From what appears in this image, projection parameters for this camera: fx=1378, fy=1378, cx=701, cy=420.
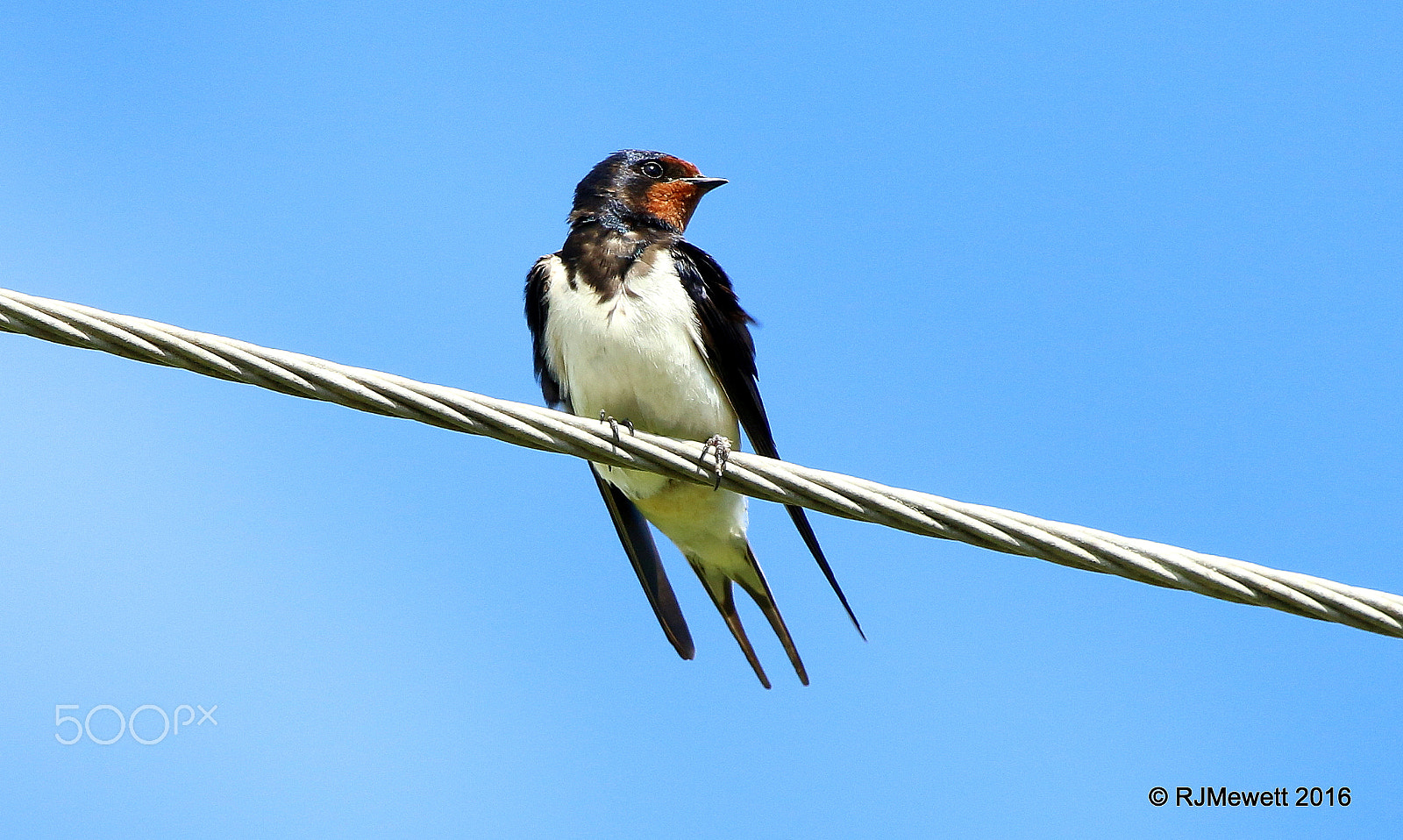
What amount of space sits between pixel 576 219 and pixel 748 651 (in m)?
1.95

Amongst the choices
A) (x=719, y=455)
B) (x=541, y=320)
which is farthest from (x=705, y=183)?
(x=719, y=455)

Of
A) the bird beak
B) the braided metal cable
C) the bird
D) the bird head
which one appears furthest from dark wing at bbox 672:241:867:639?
the braided metal cable

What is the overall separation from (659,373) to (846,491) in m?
1.77

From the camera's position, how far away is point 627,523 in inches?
220

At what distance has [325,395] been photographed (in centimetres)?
297

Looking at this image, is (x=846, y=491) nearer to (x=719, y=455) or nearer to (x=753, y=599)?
(x=719, y=455)

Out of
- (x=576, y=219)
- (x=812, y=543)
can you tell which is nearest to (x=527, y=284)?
(x=576, y=219)

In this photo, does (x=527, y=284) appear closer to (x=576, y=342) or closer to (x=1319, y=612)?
(x=576, y=342)

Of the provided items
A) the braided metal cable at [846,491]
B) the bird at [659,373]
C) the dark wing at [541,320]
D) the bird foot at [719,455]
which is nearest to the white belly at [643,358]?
the bird at [659,373]

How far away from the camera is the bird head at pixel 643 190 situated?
5.75 meters

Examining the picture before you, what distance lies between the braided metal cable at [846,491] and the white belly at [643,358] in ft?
5.41

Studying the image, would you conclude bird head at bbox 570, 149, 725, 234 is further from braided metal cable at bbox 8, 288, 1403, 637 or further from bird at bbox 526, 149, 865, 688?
braided metal cable at bbox 8, 288, 1403, 637

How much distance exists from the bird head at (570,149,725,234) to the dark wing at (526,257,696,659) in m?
0.42

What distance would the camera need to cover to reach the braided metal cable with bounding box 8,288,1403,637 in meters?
2.86
